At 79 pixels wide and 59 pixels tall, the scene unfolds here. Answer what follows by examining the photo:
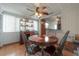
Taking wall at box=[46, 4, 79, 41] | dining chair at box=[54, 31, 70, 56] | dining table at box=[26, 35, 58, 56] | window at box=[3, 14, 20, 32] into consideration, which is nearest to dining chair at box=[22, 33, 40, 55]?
dining table at box=[26, 35, 58, 56]

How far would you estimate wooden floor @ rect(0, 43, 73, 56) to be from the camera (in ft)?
4.69

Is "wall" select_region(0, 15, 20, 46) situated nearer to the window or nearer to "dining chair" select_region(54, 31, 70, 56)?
the window

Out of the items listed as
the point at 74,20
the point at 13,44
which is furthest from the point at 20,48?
the point at 74,20

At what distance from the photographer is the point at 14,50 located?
1442mm

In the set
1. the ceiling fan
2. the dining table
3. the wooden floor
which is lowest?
the wooden floor

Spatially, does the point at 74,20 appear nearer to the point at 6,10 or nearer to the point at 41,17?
the point at 41,17

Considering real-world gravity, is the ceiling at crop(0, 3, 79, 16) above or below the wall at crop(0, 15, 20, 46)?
above

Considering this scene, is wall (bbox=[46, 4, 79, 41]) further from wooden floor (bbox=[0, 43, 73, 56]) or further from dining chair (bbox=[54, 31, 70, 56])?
wooden floor (bbox=[0, 43, 73, 56])

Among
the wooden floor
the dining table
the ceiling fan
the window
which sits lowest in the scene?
the wooden floor

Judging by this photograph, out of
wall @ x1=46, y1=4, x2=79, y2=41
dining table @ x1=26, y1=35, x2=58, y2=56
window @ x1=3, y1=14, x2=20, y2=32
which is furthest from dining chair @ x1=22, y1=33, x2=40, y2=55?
wall @ x1=46, y1=4, x2=79, y2=41

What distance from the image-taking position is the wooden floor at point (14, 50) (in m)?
1.43

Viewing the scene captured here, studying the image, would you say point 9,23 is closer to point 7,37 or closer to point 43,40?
point 7,37

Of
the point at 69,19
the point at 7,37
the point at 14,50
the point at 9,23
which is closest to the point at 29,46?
the point at 14,50

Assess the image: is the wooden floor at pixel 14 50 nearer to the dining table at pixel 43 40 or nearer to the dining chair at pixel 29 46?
the dining chair at pixel 29 46
